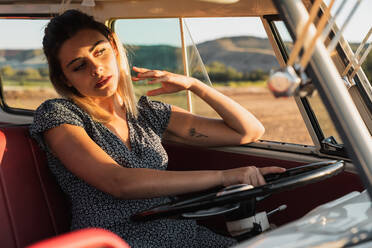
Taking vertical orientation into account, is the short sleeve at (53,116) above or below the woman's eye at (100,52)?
below

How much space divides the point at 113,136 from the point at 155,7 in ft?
2.41

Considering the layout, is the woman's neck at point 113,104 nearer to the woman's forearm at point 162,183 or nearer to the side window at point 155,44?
the side window at point 155,44

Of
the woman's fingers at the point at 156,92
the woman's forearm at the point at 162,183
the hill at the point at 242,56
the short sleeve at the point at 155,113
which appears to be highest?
the hill at the point at 242,56

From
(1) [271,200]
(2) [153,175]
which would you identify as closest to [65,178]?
(2) [153,175]

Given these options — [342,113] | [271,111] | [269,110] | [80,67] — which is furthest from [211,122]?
[269,110]

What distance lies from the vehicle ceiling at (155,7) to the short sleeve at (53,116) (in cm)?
67

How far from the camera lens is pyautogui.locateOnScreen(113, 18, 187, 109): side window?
2777mm

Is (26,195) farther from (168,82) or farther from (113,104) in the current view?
(168,82)

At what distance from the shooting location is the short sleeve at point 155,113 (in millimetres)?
2465

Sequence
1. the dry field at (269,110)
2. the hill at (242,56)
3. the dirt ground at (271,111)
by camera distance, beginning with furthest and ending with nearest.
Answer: the hill at (242,56), the dirt ground at (271,111), the dry field at (269,110)

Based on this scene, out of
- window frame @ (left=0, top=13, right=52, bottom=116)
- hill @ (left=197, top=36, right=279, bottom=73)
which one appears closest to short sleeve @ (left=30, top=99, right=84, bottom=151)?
window frame @ (left=0, top=13, right=52, bottom=116)

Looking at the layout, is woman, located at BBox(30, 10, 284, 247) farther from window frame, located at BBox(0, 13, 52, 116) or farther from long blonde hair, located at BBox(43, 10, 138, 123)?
window frame, located at BBox(0, 13, 52, 116)

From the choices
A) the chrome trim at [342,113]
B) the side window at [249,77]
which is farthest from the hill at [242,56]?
the chrome trim at [342,113]

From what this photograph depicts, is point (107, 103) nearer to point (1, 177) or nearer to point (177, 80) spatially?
point (177, 80)
